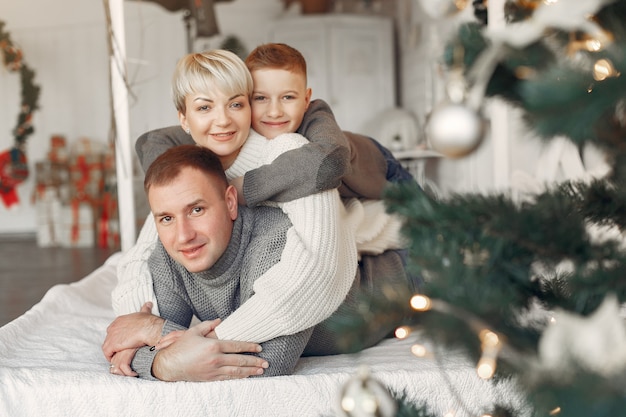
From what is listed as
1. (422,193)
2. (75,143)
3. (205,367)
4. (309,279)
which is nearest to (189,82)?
(309,279)

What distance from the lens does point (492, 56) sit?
61cm

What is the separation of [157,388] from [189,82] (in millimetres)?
745

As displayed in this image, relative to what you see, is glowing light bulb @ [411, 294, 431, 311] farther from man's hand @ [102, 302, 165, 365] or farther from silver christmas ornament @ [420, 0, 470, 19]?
man's hand @ [102, 302, 165, 365]

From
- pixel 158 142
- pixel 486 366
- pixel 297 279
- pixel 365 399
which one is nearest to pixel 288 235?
pixel 297 279

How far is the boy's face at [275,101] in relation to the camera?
75.2 inches

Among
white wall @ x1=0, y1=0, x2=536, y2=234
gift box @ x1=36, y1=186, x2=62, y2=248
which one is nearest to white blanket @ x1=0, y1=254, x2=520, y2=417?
gift box @ x1=36, y1=186, x2=62, y2=248

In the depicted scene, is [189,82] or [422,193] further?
[189,82]

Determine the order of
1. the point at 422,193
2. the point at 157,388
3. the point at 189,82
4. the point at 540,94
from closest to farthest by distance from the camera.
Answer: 1. the point at 540,94
2. the point at 422,193
3. the point at 157,388
4. the point at 189,82

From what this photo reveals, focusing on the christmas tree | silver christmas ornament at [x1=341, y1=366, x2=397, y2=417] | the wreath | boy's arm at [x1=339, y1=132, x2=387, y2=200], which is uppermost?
the christmas tree

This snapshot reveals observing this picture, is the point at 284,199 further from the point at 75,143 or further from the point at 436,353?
the point at 75,143

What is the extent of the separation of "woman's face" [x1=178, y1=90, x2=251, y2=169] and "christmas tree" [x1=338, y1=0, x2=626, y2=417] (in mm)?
1113

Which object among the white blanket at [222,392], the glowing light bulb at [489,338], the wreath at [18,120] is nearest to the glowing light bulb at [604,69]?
the glowing light bulb at [489,338]

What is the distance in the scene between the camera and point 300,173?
1.61 meters

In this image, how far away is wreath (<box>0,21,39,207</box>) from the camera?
721cm
